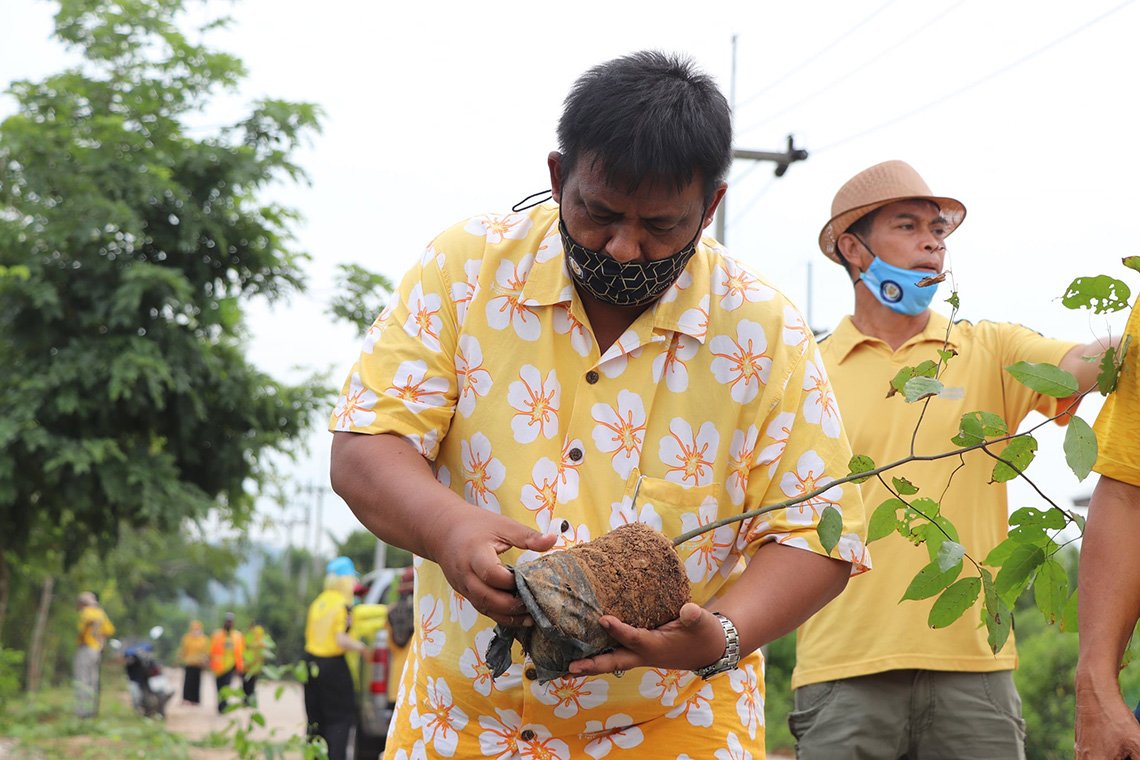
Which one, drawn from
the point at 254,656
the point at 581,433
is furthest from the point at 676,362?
the point at 254,656

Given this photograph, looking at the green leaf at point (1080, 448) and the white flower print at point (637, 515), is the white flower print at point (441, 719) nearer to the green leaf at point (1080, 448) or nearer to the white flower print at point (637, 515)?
the white flower print at point (637, 515)

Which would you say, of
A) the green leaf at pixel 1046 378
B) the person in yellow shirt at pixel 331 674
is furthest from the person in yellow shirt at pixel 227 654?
the green leaf at pixel 1046 378

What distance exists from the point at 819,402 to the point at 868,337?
173cm

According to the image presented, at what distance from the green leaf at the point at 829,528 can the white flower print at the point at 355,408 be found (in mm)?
805

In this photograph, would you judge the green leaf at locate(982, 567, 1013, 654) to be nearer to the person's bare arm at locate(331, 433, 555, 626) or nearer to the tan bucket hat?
the person's bare arm at locate(331, 433, 555, 626)

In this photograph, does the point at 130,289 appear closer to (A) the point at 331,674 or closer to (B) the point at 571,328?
(A) the point at 331,674

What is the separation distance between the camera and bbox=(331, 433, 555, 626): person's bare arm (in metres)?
2.05

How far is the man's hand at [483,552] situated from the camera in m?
2.04

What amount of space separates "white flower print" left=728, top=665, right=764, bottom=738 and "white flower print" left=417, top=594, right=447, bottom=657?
56 centimetres

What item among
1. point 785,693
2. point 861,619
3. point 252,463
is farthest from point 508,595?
point 785,693

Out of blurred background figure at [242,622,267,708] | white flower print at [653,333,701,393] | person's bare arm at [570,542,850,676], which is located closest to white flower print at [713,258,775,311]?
white flower print at [653,333,701,393]

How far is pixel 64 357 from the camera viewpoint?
1321 cm

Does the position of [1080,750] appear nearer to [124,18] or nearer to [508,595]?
[508,595]

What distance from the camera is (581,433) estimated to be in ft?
7.99
